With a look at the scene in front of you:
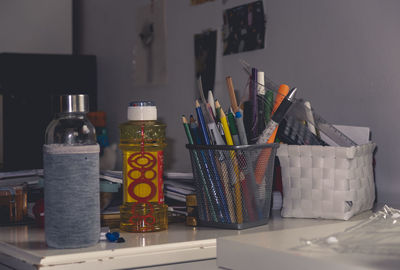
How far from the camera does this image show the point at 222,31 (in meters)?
1.51

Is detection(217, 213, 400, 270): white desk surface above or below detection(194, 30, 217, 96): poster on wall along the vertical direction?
below

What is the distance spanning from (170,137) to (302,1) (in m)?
0.62

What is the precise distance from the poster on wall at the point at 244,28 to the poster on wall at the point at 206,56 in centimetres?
5

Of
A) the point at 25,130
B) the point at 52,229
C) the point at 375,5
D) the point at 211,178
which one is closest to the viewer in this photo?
the point at 52,229

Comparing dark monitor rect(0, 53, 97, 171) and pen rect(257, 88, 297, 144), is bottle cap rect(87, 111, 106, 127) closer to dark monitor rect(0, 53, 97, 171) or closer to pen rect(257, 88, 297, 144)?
dark monitor rect(0, 53, 97, 171)

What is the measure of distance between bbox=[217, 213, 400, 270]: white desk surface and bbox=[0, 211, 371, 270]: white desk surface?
52mm

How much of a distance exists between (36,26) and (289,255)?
1766 millimetres

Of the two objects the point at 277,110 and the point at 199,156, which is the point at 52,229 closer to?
the point at 199,156

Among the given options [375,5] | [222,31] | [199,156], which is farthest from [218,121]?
[222,31]

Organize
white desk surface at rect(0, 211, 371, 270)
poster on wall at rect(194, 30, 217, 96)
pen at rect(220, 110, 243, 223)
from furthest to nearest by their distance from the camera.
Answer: poster on wall at rect(194, 30, 217, 96) → pen at rect(220, 110, 243, 223) → white desk surface at rect(0, 211, 371, 270)

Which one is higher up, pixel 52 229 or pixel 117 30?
pixel 117 30

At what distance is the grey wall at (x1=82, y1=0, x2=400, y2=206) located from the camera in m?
1.11

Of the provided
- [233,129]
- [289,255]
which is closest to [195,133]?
[233,129]

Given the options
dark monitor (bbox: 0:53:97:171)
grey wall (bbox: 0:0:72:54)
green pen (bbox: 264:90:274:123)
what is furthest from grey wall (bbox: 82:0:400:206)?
grey wall (bbox: 0:0:72:54)
